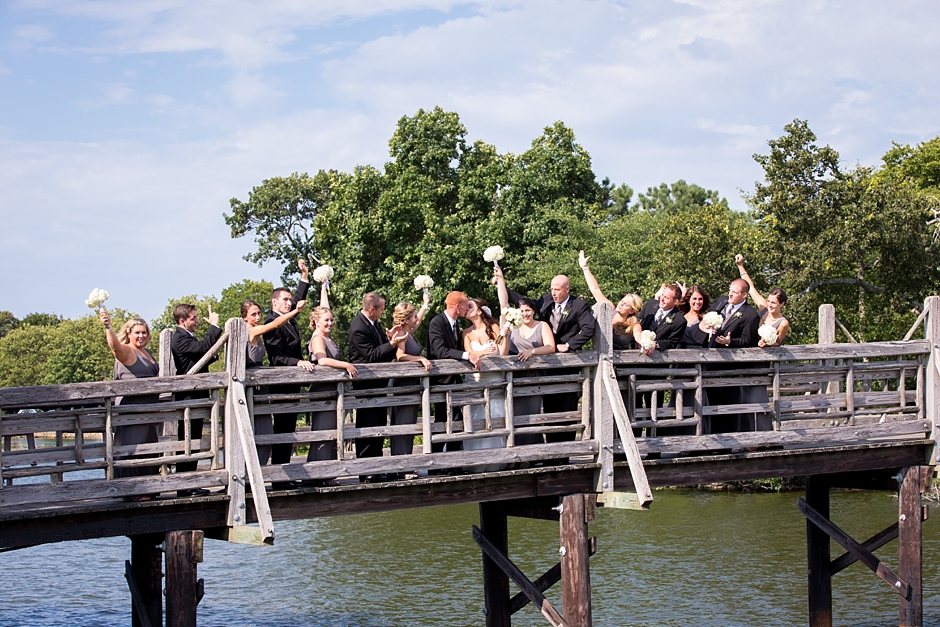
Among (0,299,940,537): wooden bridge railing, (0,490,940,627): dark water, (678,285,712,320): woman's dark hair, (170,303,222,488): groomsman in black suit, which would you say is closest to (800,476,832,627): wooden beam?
(0,299,940,537): wooden bridge railing

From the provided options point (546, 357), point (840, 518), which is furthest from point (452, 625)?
point (840, 518)

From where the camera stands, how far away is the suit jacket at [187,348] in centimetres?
984

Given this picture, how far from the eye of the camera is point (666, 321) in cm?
1173

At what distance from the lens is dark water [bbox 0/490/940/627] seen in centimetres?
1823

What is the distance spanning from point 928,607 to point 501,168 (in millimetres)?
26072

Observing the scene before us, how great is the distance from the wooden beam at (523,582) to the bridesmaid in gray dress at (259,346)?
313 cm

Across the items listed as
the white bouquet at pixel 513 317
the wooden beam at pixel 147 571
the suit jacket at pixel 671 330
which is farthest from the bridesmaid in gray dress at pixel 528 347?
the wooden beam at pixel 147 571

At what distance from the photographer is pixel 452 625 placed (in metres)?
17.4

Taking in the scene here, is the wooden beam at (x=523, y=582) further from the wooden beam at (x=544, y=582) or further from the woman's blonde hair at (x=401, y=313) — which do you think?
the woman's blonde hair at (x=401, y=313)

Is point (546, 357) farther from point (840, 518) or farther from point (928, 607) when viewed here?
point (840, 518)

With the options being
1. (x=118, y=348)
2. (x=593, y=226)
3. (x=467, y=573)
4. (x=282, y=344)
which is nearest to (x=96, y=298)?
(x=118, y=348)

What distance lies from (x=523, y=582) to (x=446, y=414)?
210 cm

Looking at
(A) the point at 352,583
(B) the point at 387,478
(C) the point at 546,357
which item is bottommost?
(A) the point at 352,583

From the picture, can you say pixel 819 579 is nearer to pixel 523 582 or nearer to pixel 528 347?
pixel 523 582
